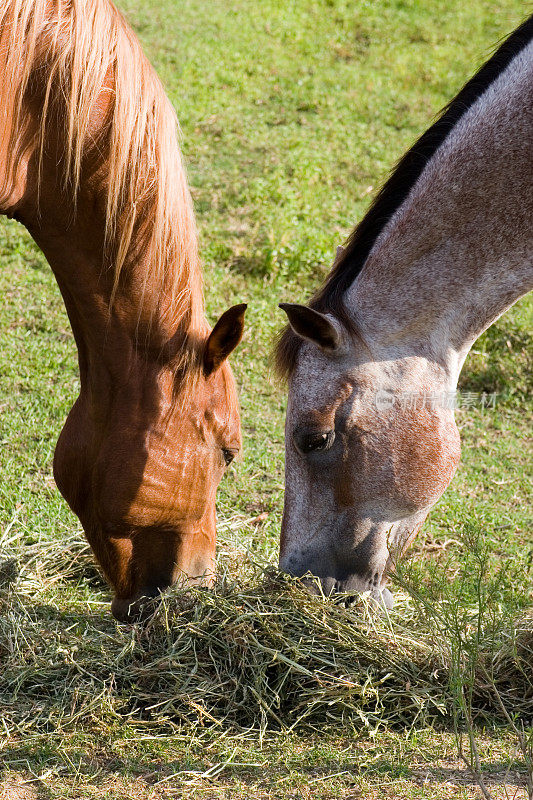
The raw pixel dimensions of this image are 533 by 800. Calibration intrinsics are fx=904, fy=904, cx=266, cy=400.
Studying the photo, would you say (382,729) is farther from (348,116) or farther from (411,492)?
(348,116)

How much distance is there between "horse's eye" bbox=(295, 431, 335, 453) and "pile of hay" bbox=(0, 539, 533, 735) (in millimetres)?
502

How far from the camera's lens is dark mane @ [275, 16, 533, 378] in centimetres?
308

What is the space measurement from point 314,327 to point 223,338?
1.00 ft

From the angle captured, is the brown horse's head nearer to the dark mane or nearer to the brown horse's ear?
the brown horse's ear

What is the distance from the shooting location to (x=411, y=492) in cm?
312

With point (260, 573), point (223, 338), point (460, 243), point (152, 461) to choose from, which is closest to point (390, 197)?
Answer: point (460, 243)

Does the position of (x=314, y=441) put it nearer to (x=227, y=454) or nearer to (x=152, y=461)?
(x=227, y=454)

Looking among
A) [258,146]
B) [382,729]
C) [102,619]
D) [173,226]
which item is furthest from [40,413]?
[258,146]

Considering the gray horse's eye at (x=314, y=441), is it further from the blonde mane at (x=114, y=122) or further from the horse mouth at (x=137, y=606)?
the horse mouth at (x=137, y=606)

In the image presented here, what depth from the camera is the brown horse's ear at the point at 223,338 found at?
2941 mm

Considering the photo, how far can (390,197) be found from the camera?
3176 millimetres

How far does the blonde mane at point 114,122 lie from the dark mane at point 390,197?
1.38 feet

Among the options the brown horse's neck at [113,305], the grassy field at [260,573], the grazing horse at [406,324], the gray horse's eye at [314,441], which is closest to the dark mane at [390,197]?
the grazing horse at [406,324]

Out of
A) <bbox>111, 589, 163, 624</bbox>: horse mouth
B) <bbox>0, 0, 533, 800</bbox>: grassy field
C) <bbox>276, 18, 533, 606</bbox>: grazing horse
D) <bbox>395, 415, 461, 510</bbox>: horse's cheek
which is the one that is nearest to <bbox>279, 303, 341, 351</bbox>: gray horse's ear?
<bbox>276, 18, 533, 606</bbox>: grazing horse
